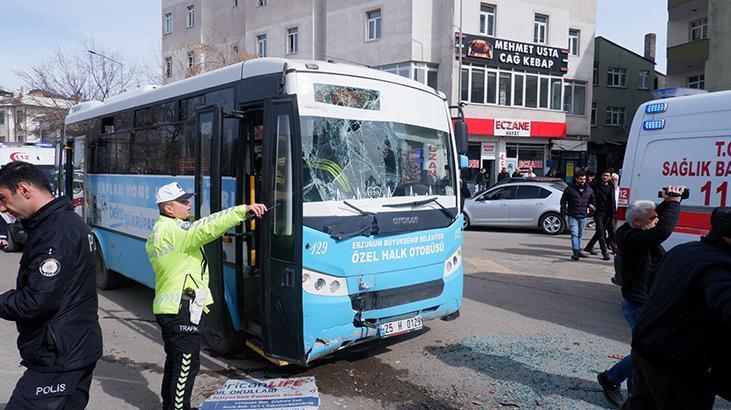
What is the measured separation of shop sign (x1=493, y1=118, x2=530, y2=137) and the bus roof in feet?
73.2

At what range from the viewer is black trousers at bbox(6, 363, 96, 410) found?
275 centimetres

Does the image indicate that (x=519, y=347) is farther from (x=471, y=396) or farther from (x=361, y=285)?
(x=361, y=285)

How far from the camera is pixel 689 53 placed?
28.8 meters

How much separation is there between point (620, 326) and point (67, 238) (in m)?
6.34

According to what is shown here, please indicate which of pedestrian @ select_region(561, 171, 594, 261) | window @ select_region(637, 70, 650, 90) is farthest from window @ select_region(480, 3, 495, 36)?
pedestrian @ select_region(561, 171, 594, 261)

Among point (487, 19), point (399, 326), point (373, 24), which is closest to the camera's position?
point (399, 326)

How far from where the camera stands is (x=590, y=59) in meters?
31.3

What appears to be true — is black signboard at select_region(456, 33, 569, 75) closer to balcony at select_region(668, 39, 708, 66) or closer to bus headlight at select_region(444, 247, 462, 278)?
balcony at select_region(668, 39, 708, 66)

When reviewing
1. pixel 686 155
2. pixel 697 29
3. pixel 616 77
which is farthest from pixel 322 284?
pixel 616 77

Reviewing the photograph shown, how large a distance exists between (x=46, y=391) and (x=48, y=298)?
49 centimetres

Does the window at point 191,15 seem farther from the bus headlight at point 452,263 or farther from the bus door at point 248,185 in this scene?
the bus headlight at point 452,263

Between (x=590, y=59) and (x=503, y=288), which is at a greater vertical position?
(x=590, y=59)

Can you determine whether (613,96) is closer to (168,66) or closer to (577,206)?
(577,206)

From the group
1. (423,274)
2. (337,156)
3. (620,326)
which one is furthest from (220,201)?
(620,326)
